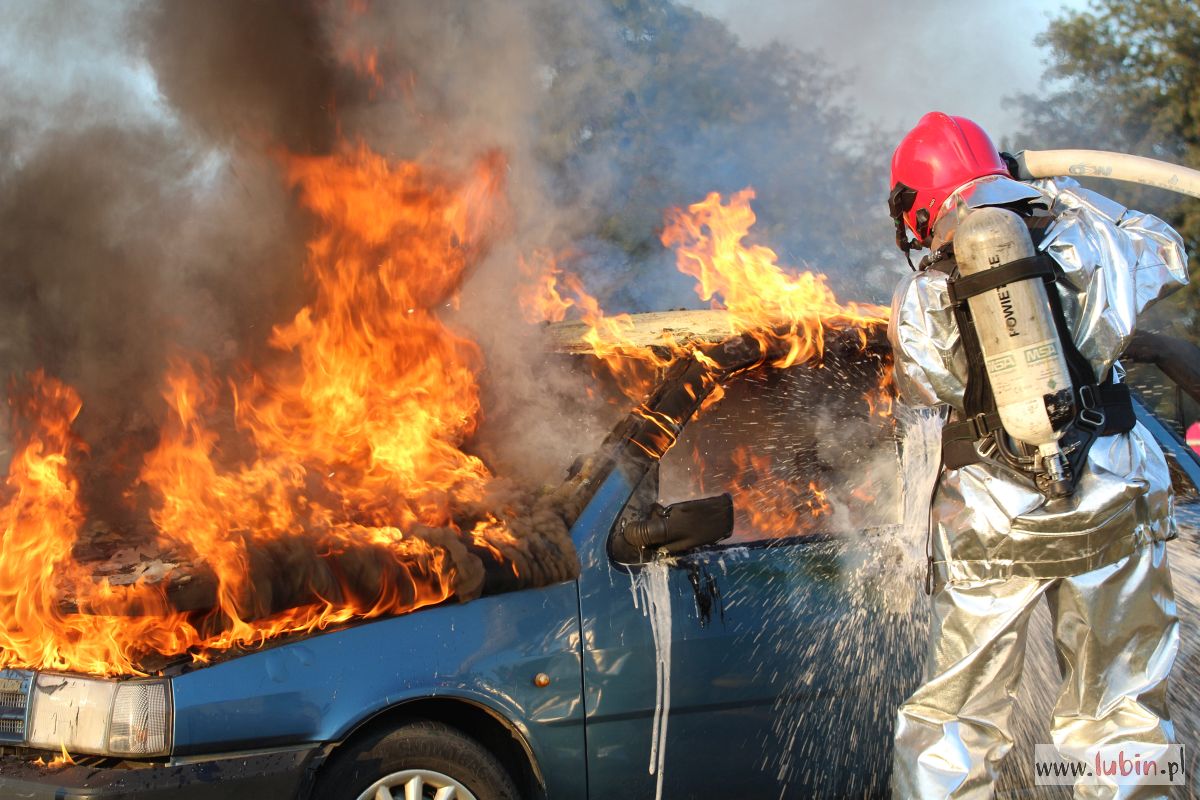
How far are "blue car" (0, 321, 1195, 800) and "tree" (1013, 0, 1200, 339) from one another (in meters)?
9.74

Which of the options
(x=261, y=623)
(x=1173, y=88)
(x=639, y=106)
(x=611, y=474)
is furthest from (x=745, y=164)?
(x=1173, y=88)

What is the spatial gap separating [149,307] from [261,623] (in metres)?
1.82

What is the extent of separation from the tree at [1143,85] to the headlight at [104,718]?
1164 cm

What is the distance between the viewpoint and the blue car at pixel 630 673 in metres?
2.84

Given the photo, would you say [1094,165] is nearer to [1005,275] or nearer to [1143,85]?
[1005,275]

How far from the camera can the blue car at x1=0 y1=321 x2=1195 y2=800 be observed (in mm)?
2836

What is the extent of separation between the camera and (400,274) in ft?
13.6

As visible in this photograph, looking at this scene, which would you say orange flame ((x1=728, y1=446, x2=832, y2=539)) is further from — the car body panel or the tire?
the tire

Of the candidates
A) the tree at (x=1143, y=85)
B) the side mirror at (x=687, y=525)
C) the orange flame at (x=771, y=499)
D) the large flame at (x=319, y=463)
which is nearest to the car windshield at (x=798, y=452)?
the orange flame at (x=771, y=499)

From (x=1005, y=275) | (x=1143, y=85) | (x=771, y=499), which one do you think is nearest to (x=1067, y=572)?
(x=1005, y=275)

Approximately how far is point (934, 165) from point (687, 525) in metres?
1.34

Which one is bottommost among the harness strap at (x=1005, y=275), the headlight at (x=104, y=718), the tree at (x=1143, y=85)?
the headlight at (x=104, y=718)

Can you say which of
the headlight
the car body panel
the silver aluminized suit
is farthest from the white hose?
the headlight

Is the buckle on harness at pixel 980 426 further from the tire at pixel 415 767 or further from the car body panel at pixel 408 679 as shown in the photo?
the tire at pixel 415 767
